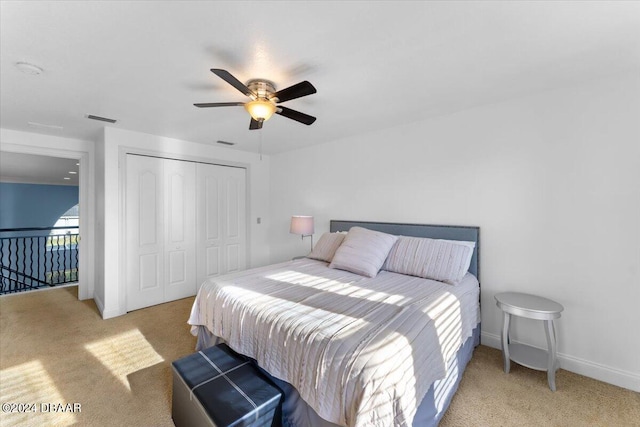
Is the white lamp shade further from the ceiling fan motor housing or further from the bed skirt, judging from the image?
the bed skirt

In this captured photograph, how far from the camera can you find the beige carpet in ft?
5.79

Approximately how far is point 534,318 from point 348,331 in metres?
1.58

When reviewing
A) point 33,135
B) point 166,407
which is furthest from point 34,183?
point 166,407

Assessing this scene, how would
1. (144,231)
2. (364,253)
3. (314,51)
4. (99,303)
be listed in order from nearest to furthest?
(314,51), (364,253), (99,303), (144,231)

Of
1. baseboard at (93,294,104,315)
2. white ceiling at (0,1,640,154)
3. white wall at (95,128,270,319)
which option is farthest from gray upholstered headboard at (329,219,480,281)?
baseboard at (93,294,104,315)

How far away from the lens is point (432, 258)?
2588mm

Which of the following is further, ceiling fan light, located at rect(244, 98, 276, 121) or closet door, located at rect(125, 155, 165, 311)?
closet door, located at rect(125, 155, 165, 311)

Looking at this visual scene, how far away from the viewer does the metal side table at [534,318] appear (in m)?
2.03

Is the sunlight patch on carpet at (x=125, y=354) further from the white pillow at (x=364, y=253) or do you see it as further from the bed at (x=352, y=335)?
the white pillow at (x=364, y=253)

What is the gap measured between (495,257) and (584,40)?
5.86ft

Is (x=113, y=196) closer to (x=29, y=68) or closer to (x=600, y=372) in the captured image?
(x=29, y=68)

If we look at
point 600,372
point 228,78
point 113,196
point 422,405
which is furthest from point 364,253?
point 113,196

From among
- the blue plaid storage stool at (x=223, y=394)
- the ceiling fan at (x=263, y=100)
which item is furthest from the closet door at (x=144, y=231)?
the blue plaid storage stool at (x=223, y=394)

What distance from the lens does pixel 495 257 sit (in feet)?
8.69
